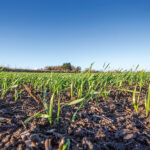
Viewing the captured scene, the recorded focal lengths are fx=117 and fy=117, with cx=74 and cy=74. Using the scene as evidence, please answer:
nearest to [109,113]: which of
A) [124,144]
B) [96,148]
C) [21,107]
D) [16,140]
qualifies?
[124,144]

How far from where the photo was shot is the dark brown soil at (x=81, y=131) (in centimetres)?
73

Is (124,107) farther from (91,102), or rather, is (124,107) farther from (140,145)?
(140,145)

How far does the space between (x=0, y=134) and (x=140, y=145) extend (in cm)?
93

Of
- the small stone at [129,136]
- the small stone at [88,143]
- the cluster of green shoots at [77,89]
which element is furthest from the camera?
the cluster of green shoots at [77,89]

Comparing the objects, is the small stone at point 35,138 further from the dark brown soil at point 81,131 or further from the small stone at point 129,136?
the small stone at point 129,136

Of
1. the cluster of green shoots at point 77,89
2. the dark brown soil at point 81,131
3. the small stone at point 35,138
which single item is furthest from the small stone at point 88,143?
the small stone at point 35,138

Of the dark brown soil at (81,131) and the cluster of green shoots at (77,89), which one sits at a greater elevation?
the cluster of green shoots at (77,89)

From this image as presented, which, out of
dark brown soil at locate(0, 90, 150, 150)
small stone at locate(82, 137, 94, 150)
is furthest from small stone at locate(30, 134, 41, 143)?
small stone at locate(82, 137, 94, 150)

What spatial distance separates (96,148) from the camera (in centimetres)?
70

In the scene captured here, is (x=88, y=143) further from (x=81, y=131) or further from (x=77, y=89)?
(x=77, y=89)

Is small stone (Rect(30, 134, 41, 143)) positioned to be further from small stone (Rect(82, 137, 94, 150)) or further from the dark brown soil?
small stone (Rect(82, 137, 94, 150))

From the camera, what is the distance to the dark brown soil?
731mm

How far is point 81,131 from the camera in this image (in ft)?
2.79

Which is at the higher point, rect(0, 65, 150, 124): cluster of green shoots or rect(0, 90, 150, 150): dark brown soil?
rect(0, 65, 150, 124): cluster of green shoots
